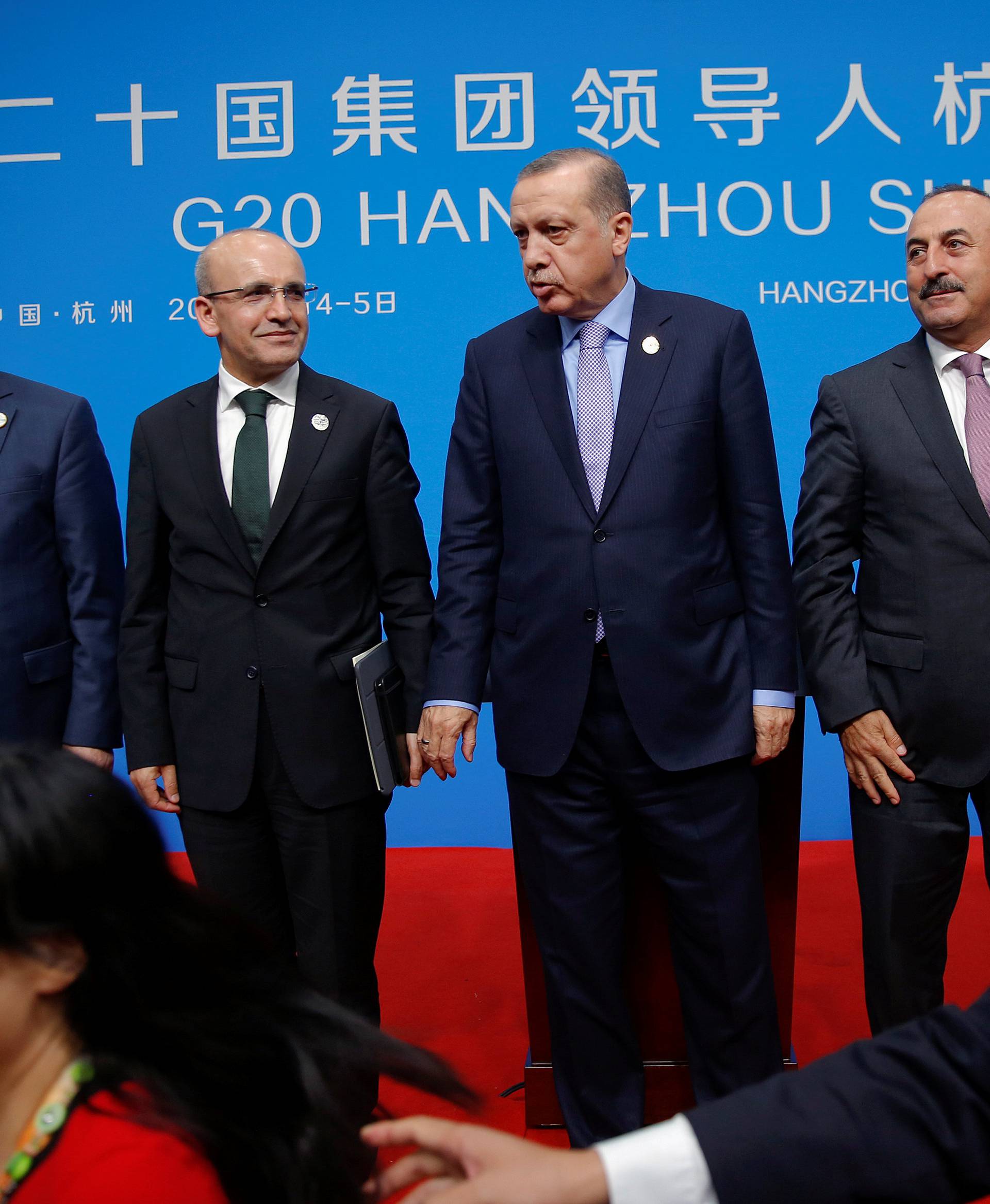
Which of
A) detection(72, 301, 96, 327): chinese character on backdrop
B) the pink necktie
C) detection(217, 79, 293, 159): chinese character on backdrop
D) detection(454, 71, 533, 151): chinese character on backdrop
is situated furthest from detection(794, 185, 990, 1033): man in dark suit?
detection(72, 301, 96, 327): chinese character on backdrop

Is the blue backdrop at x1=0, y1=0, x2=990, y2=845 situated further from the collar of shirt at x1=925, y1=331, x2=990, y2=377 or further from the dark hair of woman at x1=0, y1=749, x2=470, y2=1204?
the dark hair of woman at x1=0, y1=749, x2=470, y2=1204

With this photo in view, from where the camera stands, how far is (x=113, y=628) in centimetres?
227

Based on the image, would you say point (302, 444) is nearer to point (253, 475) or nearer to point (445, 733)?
point (253, 475)

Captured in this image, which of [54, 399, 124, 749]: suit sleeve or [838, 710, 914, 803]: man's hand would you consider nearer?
[838, 710, 914, 803]: man's hand

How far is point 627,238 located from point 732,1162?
149cm

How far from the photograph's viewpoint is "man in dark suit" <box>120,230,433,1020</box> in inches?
82.6

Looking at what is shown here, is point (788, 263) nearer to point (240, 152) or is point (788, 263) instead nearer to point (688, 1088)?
point (240, 152)

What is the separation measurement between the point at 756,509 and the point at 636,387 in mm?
261

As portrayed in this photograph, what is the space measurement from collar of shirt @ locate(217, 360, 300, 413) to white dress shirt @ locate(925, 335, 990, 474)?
103 centimetres

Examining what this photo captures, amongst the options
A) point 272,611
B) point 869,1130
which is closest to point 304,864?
point 272,611

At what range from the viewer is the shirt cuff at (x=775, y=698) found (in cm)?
199

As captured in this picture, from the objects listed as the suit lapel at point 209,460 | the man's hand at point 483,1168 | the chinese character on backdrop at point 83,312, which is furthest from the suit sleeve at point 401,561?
the chinese character on backdrop at point 83,312

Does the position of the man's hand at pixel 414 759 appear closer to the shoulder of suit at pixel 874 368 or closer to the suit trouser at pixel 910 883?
the suit trouser at pixel 910 883

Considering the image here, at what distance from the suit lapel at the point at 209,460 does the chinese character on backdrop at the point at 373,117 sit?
67.1 inches
